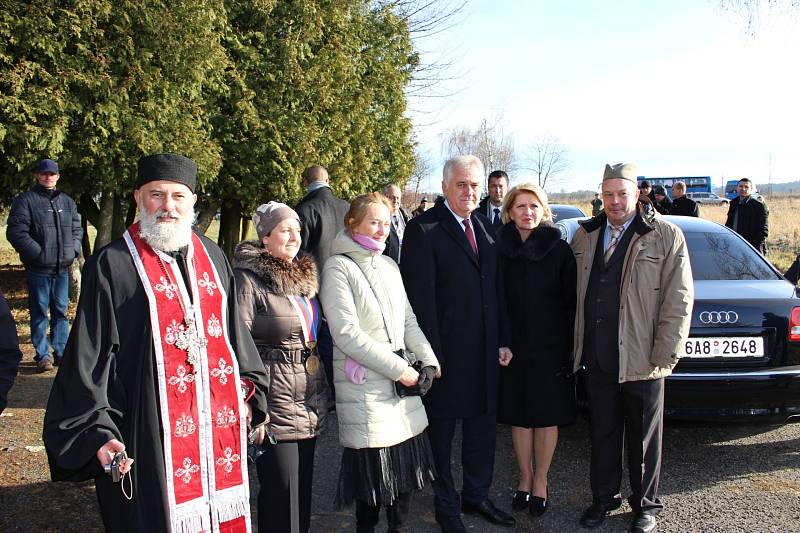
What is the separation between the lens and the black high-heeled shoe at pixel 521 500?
4.23 meters

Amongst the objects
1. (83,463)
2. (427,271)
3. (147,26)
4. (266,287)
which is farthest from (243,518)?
(147,26)

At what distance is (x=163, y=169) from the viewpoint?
8.81 ft

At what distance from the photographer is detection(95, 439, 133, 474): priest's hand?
2.33m

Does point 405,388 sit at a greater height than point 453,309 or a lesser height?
lesser

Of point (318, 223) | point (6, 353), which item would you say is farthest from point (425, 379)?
point (318, 223)

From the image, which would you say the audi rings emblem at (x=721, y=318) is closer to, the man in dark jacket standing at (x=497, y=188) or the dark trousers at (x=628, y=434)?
the dark trousers at (x=628, y=434)

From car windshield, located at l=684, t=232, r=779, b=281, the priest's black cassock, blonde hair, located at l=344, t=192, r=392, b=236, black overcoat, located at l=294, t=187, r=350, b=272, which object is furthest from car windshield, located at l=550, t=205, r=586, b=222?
the priest's black cassock

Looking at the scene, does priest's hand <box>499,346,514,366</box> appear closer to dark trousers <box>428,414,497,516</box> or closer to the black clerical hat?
dark trousers <box>428,414,497,516</box>

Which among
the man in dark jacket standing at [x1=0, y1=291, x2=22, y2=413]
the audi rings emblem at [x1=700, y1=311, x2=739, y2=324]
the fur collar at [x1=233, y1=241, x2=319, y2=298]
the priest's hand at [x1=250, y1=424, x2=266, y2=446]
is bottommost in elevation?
the priest's hand at [x1=250, y1=424, x2=266, y2=446]

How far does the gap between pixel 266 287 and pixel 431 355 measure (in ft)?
3.33

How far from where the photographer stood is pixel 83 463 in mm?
2336

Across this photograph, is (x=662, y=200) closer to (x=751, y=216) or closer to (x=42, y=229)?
(x=751, y=216)

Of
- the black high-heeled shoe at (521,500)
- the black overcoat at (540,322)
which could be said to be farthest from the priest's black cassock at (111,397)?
the black high-heeled shoe at (521,500)

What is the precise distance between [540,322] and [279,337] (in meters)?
1.71
